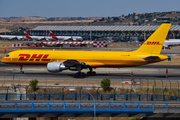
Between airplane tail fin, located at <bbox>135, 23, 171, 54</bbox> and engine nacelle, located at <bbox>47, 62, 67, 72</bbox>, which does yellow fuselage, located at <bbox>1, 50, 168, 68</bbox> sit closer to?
airplane tail fin, located at <bbox>135, 23, 171, 54</bbox>

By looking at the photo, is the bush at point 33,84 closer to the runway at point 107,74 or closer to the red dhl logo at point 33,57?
the runway at point 107,74

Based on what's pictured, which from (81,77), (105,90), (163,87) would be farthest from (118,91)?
(81,77)

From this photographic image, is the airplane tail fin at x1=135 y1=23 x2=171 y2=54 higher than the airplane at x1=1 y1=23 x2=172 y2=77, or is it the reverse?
the airplane tail fin at x1=135 y1=23 x2=171 y2=54

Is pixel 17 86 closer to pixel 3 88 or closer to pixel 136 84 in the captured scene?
pixel 3 88

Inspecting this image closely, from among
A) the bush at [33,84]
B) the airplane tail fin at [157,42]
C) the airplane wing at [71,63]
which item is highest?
the airplane tail fin at [157,42]

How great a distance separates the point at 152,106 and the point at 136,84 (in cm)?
1494

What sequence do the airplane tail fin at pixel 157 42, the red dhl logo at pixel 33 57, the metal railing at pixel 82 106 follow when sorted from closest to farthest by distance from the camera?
1. the metal railing at pixel 82 106
2. the airplane tail fin at pixel 157 42
3. the red dhl logo at pixel 33 57

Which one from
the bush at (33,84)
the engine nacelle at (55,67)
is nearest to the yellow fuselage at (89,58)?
the engine nacelle at (55,67)

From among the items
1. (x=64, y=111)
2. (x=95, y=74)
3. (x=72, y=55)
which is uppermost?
(x=72, y=55)

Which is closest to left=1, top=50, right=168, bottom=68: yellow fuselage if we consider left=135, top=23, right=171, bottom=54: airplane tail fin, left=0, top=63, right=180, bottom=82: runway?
left=135, top=23, right=171, bottom=54: airplane tail fin

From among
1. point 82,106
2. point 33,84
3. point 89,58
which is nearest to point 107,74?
point 89,58

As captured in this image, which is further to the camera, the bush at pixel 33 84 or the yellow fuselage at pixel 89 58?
the yellow fuselage at pixel 89 58

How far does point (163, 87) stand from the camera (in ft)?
156

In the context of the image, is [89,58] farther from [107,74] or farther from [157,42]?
[157,42]
